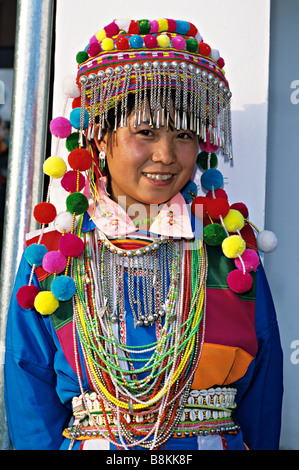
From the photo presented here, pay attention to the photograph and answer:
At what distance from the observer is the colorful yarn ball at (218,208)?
193cm

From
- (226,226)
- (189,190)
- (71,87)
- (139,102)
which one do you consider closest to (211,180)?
(189,190)

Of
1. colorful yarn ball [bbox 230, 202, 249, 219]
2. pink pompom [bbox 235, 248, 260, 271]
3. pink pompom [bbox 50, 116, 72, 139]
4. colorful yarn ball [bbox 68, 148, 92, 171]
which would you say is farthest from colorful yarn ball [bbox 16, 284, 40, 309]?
colorful yarn ball [bbox 230, 202, 249, 219]

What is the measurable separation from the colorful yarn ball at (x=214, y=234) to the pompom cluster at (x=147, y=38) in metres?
0.51

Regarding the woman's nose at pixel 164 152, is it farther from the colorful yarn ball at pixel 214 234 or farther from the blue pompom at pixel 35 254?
the blue pompom at pixel 35 254

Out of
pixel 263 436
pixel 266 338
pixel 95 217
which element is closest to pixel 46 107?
pixel 95 217

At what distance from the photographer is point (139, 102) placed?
5.75 feet

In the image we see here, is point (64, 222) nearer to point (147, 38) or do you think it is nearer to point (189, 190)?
point (189, 190)

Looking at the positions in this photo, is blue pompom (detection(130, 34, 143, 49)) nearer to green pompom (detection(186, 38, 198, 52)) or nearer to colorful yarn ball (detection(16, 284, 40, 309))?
green pompom (detection(186, 38, 198, 52))

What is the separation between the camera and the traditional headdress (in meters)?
1.77

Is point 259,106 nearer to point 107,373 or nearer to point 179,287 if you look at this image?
point 179,287

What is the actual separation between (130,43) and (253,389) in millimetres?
1109

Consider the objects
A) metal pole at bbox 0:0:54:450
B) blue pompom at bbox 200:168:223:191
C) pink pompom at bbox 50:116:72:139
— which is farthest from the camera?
metal pole at bbox 0:0:54:450

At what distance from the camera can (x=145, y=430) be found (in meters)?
1.73

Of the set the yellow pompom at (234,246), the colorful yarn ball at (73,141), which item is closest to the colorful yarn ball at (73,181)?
the colorful yarn ball at (73,141)
